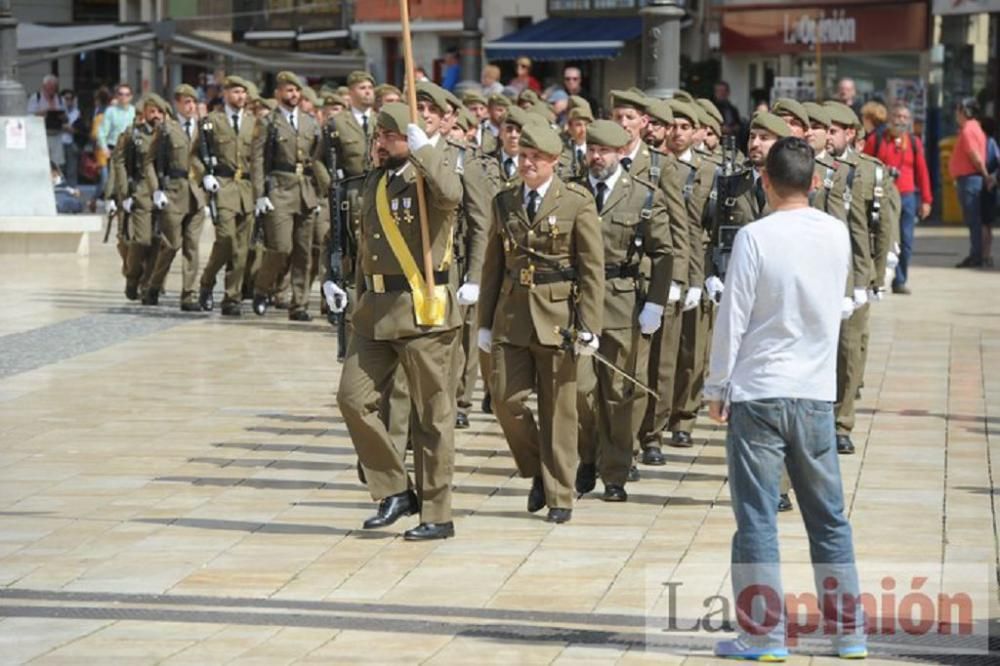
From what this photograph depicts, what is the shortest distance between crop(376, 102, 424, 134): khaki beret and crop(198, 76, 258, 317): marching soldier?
9.79 meters

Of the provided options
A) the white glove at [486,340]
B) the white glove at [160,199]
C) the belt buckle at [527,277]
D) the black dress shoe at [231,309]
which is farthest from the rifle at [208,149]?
the belt buckle at [527,277]

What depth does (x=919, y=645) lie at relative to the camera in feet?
27.3

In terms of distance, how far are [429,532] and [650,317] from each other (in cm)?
176

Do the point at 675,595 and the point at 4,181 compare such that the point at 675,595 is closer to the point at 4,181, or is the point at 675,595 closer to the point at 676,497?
the point at 676,497

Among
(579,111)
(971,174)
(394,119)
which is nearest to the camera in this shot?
(394,119)

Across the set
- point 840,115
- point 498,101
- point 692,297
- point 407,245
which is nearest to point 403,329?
point 407,245

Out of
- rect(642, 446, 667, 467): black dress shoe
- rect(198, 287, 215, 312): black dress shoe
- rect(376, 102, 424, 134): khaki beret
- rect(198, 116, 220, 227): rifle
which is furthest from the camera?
rect(198, 287, 215, 312): black dress shoe

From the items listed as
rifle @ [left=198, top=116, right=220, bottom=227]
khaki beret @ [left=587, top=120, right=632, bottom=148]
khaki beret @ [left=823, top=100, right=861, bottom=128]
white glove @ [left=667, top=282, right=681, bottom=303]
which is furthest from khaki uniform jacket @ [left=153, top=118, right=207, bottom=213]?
khaki beret @ [left=587, top=120, right=632, bottom=148]

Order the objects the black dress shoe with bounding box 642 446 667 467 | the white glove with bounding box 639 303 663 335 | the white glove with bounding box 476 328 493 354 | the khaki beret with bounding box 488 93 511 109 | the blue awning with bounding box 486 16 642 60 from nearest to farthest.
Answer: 1. the white glove with bounding box 476 328 493 354
2. the white glove with bounding box 639 303 663 335
3. the black dress shoe with bounding box 642 446 667 467
4. the khaki beret with bounding box 488 93 511 109
5. the blue awning with bounding box 486 16 642 60

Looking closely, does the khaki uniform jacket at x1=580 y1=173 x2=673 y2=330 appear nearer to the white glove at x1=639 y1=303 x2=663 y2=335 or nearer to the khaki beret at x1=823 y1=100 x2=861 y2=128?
the white glove at x1=639 y1=303 x2=663 y2=335

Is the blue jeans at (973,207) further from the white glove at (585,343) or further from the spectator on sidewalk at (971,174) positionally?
the white glove at (585,343)

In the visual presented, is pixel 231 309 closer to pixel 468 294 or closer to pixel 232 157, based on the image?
pixel 232 157

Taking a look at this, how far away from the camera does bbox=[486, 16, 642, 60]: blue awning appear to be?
4166cm

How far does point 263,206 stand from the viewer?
64.3 feet
